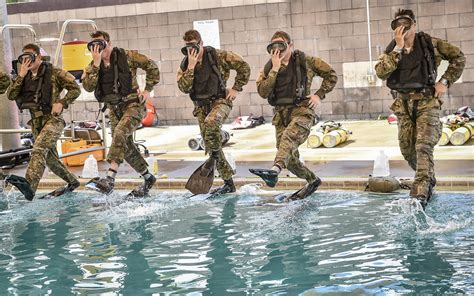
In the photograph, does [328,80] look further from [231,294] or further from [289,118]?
[231,294]

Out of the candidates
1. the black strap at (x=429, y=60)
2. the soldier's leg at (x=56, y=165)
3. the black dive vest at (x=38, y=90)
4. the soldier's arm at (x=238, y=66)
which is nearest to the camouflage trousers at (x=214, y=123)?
the soldier's arm at (x=238, y=66)

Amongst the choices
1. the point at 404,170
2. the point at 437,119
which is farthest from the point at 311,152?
the point at 437,119

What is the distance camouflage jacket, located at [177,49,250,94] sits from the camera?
1039 cm

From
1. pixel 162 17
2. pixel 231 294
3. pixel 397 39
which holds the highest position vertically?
pixel 162 17

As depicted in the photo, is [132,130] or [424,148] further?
[132,130]

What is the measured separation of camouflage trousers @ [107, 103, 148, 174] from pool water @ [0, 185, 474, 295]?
725mm

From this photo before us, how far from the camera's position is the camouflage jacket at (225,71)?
1039cm

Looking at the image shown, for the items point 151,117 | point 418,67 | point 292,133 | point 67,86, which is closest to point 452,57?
point 418,67

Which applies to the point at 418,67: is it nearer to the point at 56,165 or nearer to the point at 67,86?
the point at 67,86

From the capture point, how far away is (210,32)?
64.1 feet

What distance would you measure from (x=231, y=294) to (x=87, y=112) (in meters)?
15.5

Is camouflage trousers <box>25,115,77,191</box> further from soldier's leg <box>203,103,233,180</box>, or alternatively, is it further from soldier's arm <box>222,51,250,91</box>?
soldier's arm <box>222,51,250,91</box>

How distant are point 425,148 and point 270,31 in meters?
10.7

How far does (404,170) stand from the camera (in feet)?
36.5
